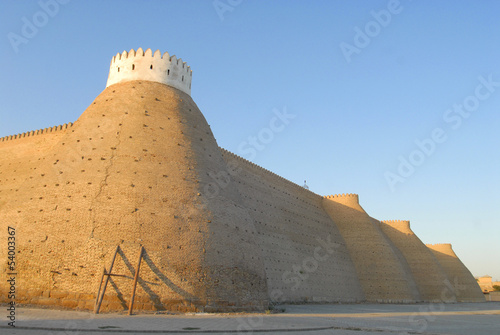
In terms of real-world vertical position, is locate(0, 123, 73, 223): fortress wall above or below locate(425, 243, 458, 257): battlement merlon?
above

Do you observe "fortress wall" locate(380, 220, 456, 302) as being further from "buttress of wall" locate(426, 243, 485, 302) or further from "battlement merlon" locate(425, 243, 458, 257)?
"battlement merlon" locate(425, 243, 458, 257)

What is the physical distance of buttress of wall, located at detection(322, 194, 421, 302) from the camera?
1200 inches

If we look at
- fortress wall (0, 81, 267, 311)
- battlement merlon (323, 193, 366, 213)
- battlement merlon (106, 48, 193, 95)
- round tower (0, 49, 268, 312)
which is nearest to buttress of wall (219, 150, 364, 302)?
battlement merlon (323, 193, 366, 213)

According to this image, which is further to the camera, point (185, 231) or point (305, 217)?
point (305, 217)

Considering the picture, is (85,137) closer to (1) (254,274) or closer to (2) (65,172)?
(2) (65,172)

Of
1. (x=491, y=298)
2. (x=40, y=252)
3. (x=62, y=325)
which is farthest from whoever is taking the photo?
(x=491, y=298)

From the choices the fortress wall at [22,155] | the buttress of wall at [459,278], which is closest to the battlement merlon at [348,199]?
the buttress of wall at [459,278]

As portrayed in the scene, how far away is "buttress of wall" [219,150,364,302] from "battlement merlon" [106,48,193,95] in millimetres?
7036

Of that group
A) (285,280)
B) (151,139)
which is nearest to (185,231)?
(151,139)

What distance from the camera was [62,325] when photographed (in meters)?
8.12

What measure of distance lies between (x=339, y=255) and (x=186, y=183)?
20.5 m

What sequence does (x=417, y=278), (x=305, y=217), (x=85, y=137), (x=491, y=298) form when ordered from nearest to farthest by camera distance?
(x=85, y=137), (x=305, y=217), (x=417, y=278), (x=491, y=298)

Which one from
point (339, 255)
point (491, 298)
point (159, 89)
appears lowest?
point (491, 298)

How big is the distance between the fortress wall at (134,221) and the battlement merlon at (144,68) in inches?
52.7
